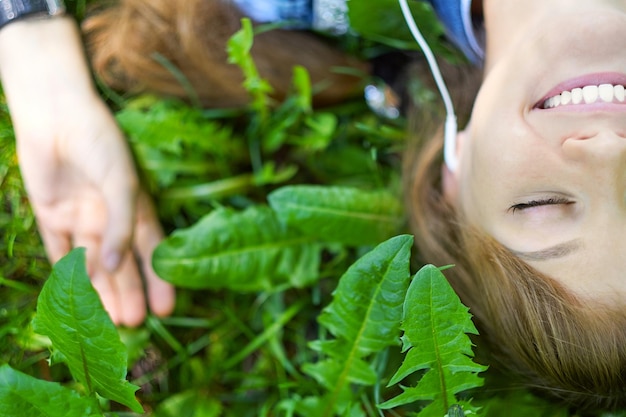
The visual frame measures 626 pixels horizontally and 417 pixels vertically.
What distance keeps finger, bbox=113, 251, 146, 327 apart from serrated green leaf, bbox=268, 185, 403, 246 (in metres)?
0.37

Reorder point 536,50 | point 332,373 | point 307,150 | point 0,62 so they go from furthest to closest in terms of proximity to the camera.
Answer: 1. point 307,150
2. point 0,62
3. point 332,373
4. point 536,50

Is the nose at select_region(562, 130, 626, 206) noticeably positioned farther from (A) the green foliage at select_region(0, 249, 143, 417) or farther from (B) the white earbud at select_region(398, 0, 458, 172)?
(A) the green foliage at select_region(0, 249, 143, 417)

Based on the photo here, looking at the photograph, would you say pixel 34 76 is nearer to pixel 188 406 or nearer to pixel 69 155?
Result: pixel 69 155

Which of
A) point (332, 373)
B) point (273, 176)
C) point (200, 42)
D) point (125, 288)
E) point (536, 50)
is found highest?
point (200, 42)

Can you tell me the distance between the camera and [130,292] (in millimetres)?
1455

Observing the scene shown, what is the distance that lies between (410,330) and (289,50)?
89 cm

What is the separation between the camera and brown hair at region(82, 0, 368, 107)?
1.54 meters

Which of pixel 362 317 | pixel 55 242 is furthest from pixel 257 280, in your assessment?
pixel 55 242

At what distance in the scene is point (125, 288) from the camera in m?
1.45

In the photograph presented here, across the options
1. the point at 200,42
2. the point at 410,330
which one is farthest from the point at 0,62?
the point at 410,330

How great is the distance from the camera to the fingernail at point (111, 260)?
1.37 metres

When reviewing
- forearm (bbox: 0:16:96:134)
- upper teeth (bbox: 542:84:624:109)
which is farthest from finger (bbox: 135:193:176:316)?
upper teeth (bbox: 542:84:624:109)

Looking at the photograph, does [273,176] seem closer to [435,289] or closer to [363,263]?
[363,263]

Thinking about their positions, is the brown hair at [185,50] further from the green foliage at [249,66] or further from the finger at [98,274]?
the finger at [98,274]
